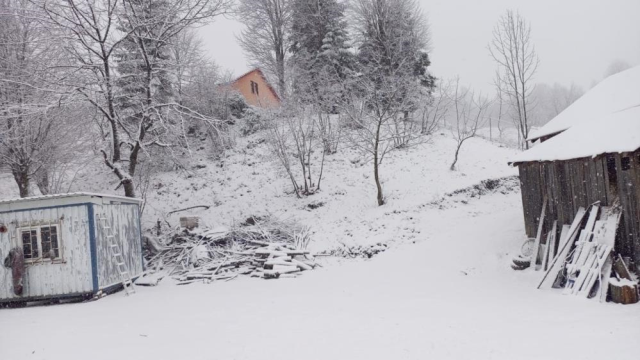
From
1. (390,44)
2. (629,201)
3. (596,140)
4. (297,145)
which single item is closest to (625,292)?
(629,201)

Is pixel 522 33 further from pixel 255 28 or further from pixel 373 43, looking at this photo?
pixel 255 28

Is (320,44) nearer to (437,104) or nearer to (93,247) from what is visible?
Answer: (437,104)

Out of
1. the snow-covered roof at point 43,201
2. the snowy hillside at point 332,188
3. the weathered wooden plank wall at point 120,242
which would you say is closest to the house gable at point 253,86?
the snowy hillside at point 332,188

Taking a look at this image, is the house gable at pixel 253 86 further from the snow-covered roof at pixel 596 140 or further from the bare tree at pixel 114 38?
the snow-covered roof at pixel 596 140

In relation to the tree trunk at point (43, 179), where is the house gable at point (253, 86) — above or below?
above

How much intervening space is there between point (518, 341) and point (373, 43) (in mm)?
25158

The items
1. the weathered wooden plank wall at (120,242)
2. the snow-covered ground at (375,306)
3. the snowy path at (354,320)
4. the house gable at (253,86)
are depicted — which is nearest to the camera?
the snowy path at (354,320)

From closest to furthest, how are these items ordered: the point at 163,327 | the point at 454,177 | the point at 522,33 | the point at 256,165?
the point at 163,327
the point at 454,177
the point at 522,33
the point at 256,165

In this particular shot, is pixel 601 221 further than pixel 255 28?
No

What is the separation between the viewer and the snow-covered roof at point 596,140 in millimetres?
8234

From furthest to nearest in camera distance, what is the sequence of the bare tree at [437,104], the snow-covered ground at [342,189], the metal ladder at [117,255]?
the bare tree at [437,104], the snow-covered ground at [342,189], the metal ladder at [117,255]

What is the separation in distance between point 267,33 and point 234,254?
79.2 feet

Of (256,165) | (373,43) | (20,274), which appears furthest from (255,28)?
(20,274)

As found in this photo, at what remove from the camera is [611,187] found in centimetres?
887
